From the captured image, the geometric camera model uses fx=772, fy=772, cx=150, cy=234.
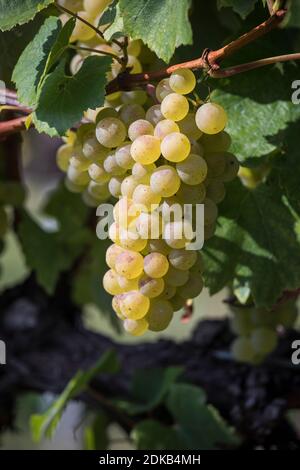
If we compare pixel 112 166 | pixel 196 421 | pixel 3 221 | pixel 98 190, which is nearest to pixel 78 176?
pixel 98 190

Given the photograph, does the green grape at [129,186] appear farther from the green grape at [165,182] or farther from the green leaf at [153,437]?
the green leaf at [153,437]

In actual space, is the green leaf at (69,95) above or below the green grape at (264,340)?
above

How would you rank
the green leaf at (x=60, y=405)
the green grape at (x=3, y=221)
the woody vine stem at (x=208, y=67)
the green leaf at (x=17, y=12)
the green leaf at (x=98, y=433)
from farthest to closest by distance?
the green leaf at (x=98, y=433) → the green grape at (x=3, y=221) → the green leaf at (x=60, y=405) → the green leaf at (x=17, y=12) → the woody vine stem at (x=208, y=67)

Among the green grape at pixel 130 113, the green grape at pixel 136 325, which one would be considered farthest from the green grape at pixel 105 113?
the green grape at pixel 136 325

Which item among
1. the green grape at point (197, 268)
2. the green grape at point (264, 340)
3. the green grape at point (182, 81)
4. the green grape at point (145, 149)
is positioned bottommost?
the green grape at point (264, 340)

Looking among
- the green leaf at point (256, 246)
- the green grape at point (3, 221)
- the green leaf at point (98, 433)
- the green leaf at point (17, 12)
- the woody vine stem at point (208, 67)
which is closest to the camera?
the woody vine stem at point (208, 67)
